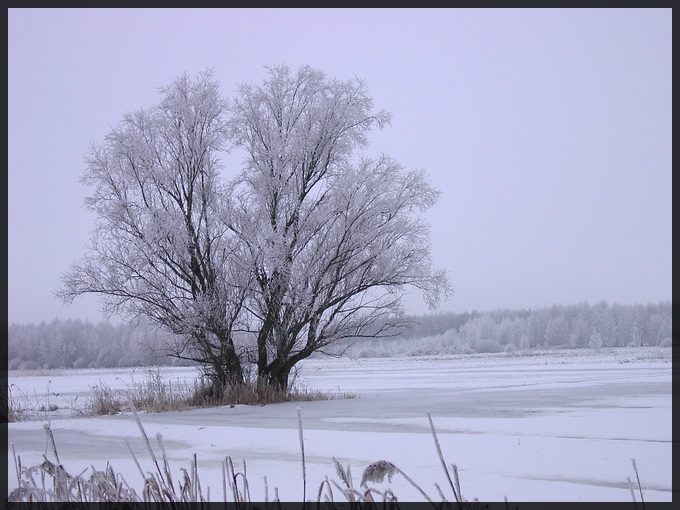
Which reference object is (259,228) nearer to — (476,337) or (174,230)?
(174,230)

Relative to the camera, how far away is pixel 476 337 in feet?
432

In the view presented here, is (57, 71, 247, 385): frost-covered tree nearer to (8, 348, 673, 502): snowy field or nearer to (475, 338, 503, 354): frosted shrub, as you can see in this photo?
(8, 348, 673, 502): snowy field

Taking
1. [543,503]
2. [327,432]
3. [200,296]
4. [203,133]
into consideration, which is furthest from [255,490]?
[203,133]

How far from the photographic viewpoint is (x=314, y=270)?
19.1 metres

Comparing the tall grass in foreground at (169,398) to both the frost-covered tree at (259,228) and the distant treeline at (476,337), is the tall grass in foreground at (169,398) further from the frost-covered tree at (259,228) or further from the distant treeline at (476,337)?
the distant treeline at (476,337)

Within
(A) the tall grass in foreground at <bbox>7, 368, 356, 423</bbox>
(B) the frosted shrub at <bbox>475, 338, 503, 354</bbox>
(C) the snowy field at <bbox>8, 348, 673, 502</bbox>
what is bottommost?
(B) the frosted shrub at <bbox>475, 338, 503, 354</bbox>

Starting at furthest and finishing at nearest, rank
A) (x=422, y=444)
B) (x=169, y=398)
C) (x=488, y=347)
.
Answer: (x=488, y=347) < (x=169, y=398) < (x=422, y=444)

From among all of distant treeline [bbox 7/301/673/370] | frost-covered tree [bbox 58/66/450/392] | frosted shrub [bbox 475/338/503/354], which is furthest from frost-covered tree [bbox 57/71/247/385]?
frosted shrub [bbox 475/338/503/354]

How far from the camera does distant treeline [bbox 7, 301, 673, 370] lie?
91125 millimetres

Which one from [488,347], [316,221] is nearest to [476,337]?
[488,347]

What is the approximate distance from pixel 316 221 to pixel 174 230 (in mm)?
3473

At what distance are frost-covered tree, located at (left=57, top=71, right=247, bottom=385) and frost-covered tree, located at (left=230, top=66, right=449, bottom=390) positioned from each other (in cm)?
74

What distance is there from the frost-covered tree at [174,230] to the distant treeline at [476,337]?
46.2 metres

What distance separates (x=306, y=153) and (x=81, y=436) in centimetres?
1051
